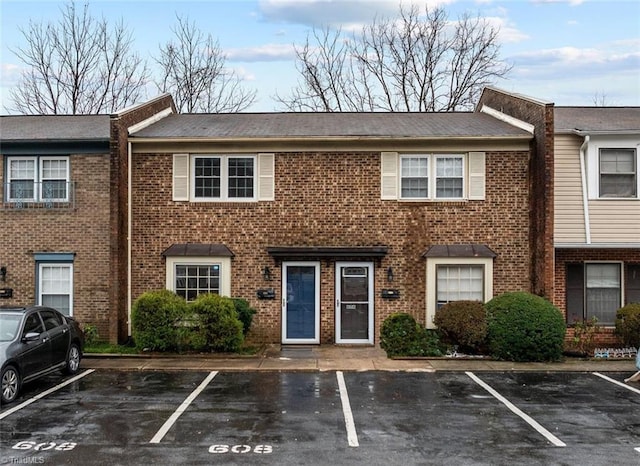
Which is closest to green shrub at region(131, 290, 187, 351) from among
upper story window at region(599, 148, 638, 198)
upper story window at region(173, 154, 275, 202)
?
upper story window at region(173, 154, 275, 202)

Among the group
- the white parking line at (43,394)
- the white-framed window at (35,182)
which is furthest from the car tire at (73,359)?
the white-framed window at (35,182)

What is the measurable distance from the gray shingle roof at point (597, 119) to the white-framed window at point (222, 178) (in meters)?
7.91

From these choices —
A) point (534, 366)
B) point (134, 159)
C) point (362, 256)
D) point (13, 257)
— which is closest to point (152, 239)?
point (134, 159)

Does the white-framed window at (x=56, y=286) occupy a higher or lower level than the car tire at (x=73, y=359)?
higher

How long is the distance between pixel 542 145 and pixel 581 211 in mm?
2069

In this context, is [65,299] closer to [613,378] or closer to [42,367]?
A: [42,367]

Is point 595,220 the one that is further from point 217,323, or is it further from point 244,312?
point 217,323

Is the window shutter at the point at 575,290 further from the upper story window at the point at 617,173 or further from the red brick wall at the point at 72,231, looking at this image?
the red brick wall at the point at 72,231

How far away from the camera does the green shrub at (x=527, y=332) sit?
46.3ft

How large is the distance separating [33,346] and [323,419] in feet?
17.5

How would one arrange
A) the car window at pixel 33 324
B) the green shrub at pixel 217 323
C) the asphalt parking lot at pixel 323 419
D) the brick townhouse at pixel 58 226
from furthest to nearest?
the brick townhouse at pixel 58 226 → the green shrub at pixel 217 323 → the car window at pixel 33 324 → the asphalt parking lot at pixel 323 419

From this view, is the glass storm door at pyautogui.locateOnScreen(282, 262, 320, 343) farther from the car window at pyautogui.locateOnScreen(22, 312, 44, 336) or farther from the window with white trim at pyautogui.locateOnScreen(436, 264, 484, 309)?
the car window at pyautogui.locateOnScreen(22, 312, 44, 336)

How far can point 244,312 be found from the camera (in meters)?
15.5

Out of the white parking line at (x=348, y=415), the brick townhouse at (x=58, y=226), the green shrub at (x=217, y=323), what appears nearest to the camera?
the white parking line at (x=348, y=415)
